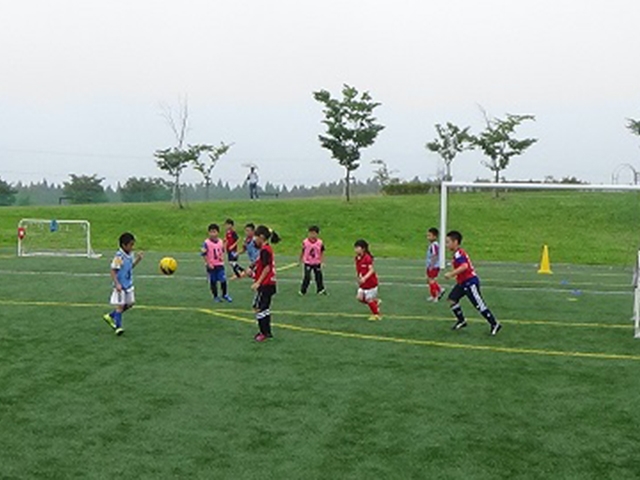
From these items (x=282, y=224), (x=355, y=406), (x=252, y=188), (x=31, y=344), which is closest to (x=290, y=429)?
(x=355, y=406)

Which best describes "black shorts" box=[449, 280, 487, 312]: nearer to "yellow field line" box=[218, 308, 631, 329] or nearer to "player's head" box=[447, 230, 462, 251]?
"player's head" box=[447, 230, 462, 251]

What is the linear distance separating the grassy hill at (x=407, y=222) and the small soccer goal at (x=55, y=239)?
3.57 ft

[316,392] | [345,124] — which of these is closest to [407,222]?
[345,124]

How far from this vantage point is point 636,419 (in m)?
8.13

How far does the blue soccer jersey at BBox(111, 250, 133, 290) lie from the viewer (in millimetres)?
12523

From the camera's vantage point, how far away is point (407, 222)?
43.8 m

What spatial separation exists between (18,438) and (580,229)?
131 feet

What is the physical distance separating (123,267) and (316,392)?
4967 mm

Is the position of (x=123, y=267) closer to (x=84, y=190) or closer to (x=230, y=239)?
(x=230, y=239)

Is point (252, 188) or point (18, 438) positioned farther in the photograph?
point (252, 188)

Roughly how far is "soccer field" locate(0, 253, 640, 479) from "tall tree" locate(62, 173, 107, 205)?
145ft

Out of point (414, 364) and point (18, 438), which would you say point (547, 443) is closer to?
point (414, 364)

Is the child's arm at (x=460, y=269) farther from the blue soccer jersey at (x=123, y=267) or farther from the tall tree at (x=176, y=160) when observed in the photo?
the tall tree at (x=176, y=160)

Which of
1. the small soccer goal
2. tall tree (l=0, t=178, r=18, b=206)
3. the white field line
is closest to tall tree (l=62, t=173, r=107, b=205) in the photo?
tall tree (l=0, t=178, r=18, b=206)
